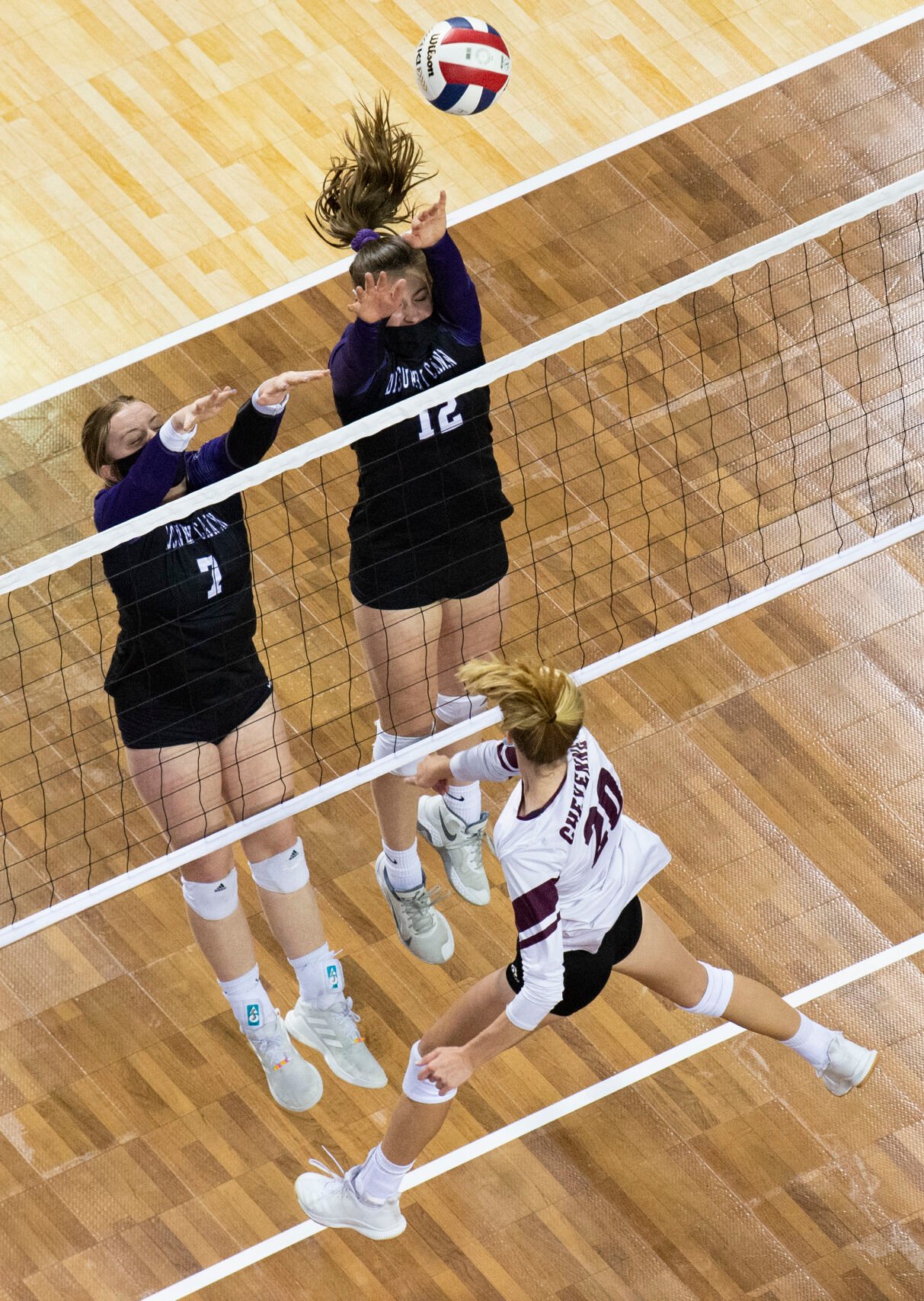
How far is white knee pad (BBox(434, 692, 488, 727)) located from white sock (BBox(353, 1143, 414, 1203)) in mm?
1332

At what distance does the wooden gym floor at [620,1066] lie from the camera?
5512mm

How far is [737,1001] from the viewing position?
5270mm

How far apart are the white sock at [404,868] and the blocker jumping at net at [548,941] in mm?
790

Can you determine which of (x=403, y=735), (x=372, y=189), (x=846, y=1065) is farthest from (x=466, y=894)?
(x=372, y=189)

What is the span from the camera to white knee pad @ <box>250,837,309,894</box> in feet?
18.0

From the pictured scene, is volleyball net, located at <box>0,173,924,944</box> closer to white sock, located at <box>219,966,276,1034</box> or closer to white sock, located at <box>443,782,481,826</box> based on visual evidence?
white sock, located at <box>443,782,481,826</box>

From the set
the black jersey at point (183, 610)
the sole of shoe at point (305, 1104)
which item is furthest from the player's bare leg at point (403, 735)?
the sole of shoe at point (305, 1104)

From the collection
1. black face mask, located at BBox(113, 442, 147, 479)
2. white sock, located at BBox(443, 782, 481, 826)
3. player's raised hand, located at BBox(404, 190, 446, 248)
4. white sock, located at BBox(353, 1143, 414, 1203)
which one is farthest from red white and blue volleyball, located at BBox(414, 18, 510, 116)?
white sock, located at BBox(353, 1143, 414, 1203)

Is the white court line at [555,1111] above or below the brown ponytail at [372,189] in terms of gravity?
below

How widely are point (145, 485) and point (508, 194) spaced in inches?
126

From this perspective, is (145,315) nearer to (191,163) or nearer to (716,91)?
(191,163)

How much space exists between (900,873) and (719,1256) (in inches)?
56.1

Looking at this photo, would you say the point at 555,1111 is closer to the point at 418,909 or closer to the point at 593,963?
the point at 418,909

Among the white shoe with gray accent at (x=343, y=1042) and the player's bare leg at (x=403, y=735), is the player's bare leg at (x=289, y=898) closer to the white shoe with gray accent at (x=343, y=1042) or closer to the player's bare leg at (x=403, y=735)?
the white shoe with gray accent at (x=343, y=1042)
